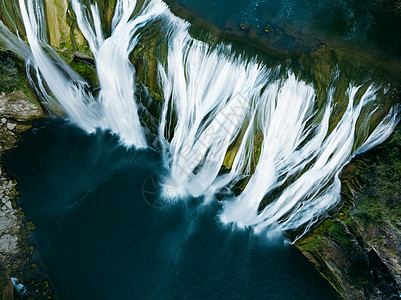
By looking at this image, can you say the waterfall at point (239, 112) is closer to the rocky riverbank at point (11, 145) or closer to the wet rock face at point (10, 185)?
the rocky riverbank at point (11, 145)

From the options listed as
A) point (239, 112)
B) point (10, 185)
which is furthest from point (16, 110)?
point (239, 112)

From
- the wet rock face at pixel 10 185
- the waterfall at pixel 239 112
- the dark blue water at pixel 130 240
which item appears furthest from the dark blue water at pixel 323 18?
the wet rock face at pixel 10 185

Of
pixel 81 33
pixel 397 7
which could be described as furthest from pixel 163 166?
pixel 397 7

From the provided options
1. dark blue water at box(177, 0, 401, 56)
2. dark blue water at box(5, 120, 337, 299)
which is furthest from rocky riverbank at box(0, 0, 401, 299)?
dark blue water at box(5, 120, 337, 299)

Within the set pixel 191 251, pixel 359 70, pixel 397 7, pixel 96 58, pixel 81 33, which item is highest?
pixel 397 7

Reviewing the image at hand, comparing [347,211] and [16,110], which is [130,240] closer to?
[16,110]

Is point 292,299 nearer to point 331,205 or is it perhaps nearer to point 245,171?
point 331,205

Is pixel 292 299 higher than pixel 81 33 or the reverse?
the reverse

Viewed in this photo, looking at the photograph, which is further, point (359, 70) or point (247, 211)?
point (247, 211)
